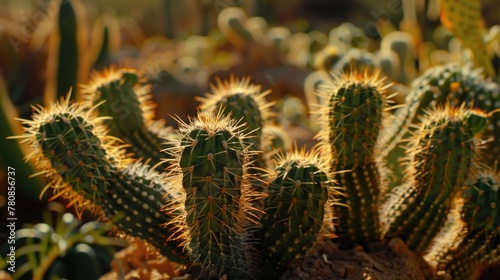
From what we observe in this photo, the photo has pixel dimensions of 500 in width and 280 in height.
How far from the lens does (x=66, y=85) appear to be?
5168mm

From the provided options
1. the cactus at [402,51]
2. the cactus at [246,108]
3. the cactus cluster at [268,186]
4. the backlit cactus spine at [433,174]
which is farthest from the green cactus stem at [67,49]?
the backlit cactus spine at [433,174]

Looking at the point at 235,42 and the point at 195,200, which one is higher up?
the point at 235,42

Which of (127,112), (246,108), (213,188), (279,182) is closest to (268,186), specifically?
(279,182)

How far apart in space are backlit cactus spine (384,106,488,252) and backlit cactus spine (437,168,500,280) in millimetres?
71

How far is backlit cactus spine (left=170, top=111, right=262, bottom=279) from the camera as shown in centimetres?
201

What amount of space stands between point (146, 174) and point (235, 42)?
4.38 metres

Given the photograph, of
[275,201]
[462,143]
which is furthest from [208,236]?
[462,143]

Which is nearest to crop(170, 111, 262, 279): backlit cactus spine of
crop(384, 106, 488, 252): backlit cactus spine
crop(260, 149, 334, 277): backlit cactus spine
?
crop(260, 149, 334, 277): backlit cactus spine

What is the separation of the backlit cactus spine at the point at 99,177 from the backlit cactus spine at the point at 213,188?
21cm

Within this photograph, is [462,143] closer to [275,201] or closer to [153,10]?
[275,201]

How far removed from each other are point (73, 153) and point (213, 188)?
0.58m

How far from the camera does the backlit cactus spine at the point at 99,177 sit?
2.33m

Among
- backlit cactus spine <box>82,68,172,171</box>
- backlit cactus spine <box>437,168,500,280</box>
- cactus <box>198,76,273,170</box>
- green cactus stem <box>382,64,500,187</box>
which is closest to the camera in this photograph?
backlit cactus spine <box>437,168,500,280</box>

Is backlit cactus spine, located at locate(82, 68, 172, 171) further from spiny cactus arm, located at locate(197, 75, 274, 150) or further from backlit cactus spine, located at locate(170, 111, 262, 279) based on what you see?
backlit cactus spine, located at locate(170, 111, 262, 279)
